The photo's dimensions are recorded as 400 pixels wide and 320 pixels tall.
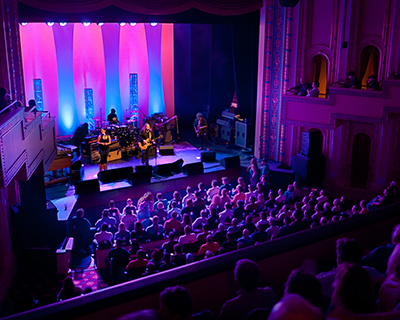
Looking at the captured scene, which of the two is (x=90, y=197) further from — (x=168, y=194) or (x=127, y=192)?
(x=168, y=194)

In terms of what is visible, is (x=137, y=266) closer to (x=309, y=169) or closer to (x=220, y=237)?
(x=220, y=237)

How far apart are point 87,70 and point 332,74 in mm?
8389

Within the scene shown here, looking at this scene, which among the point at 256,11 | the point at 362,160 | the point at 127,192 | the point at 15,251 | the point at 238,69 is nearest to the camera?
the point at 15,251

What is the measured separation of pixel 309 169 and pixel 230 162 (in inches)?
87.1

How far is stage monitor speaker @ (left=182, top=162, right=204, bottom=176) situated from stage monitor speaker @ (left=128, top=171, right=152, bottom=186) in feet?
3.59

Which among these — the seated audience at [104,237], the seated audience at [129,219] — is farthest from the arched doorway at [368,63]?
the seated audience at [104,237]

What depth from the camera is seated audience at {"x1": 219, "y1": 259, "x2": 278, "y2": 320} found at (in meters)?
2.37

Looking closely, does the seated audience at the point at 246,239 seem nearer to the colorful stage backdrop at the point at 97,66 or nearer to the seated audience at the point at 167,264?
the seated audience at the point at 167,264

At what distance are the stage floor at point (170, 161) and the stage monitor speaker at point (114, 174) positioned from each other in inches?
4.3

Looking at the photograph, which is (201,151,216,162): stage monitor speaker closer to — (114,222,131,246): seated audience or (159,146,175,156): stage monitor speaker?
(159,146,175,156): stage monitor speaker

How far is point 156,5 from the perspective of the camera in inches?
456

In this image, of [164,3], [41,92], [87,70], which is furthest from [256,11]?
[41,92]

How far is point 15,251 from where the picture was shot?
812 centimetres

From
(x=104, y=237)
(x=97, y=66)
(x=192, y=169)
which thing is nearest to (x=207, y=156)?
(x=192, y=169)
